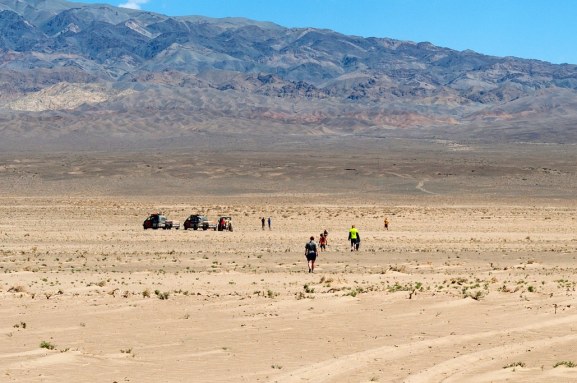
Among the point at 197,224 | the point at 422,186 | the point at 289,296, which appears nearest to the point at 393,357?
the point at 289,296

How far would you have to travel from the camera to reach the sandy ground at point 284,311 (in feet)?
45.4

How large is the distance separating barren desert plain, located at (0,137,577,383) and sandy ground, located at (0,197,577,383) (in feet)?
0.18

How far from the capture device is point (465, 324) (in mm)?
17156

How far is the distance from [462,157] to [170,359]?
120042 millimetres

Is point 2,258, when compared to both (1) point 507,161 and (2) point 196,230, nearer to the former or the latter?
(2) point 196,230

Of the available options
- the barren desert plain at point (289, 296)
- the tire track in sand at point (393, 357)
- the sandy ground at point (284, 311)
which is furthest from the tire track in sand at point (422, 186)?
the tire track in sand at point (393, 357)

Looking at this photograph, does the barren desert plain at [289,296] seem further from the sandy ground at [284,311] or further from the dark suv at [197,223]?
the dark suv at [197,223]

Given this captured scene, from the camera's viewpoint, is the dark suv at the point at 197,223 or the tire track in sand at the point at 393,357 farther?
the dark suv at the point at 197,223

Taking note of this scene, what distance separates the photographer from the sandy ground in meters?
13.8

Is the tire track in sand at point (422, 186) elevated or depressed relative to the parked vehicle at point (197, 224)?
elevated

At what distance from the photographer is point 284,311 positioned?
61.4 ft

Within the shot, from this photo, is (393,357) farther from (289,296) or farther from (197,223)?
(197,223)

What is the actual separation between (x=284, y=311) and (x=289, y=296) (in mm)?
1988

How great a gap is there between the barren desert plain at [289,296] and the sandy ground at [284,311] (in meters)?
0.05
